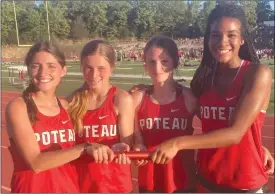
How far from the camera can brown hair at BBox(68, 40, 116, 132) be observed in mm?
1562

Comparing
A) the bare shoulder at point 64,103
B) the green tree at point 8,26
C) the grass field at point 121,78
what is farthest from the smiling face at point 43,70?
the green tree at point 8,26

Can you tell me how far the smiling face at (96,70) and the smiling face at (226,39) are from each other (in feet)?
1.45

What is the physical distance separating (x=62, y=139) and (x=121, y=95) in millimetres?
304

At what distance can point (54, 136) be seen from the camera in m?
1.47

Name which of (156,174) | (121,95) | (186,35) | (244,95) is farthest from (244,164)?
(186,35)

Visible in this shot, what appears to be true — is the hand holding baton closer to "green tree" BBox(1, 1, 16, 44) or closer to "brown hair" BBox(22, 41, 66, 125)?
"brown hair" BBox(22, 41, 66, 125)

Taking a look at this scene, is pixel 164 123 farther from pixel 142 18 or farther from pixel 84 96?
pixel 142 18

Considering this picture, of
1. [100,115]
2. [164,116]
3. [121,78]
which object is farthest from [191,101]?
[121,78]

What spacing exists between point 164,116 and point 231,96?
307 millimetres

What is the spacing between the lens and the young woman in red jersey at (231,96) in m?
1.44

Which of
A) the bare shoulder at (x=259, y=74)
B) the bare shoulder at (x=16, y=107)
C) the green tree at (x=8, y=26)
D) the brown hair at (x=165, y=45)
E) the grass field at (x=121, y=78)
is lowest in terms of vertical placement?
the grass field at (x=121, y=78)

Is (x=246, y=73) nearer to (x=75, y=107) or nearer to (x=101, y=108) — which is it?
(x=101, y=108)

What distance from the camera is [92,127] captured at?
1.57 m

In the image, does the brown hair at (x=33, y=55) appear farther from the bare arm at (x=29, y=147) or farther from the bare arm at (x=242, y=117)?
the bare arm at (x=242, y=117)
